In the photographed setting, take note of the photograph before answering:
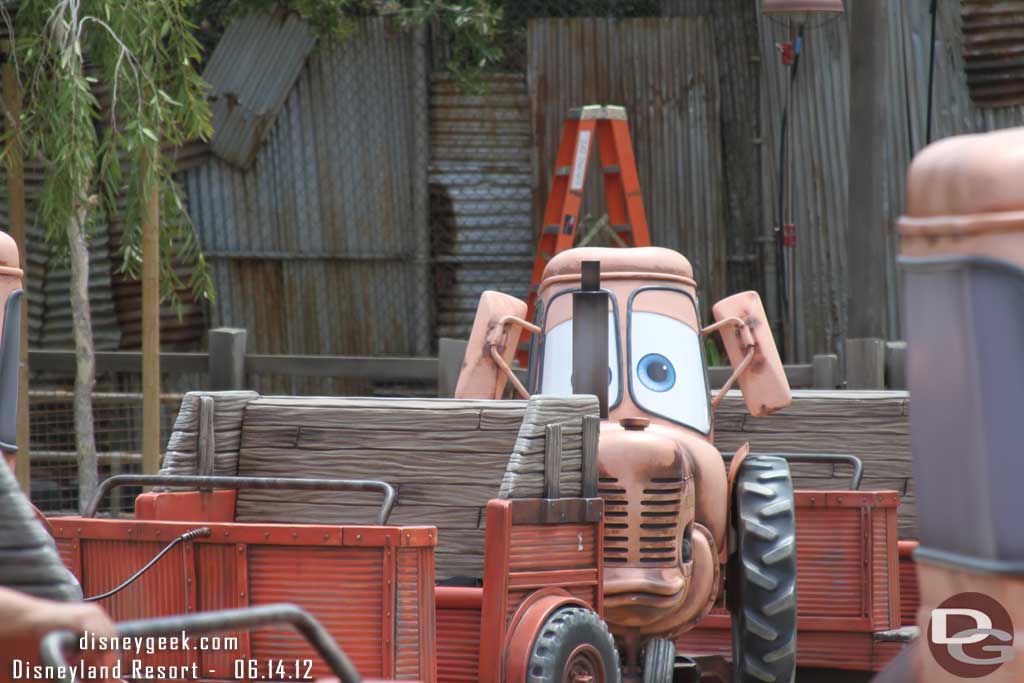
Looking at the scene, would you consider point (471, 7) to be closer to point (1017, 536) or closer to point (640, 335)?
point (640, 335)

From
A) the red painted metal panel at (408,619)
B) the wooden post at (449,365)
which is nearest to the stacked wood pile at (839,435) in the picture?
the wooden post at (449,365)

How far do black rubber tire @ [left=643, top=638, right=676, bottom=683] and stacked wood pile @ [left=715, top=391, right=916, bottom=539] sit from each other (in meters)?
1.51

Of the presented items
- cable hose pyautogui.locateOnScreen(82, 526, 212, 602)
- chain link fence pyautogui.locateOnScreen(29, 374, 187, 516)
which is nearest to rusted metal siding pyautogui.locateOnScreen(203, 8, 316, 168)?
chain link fence pyautogui.locateOnScreen(29, 374, 187, 516)

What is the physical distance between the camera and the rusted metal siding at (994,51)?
10.2 m

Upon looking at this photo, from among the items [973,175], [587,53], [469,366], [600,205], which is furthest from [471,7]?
[973,175]

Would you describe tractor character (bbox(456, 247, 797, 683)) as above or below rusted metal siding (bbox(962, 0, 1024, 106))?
below

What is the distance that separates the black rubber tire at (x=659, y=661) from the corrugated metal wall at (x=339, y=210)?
23.4 feet

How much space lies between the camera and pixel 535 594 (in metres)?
4.25

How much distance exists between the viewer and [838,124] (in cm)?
1080

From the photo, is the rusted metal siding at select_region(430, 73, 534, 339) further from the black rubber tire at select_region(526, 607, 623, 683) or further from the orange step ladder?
the black rubber tire at select_region(526, 607, 623, 683)

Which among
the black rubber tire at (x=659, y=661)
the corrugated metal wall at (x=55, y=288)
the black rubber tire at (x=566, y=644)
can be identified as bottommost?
the black rubber tire at (x=659, y=661)

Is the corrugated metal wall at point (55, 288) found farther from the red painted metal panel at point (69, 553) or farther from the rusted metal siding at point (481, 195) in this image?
the red painted metal panel at point (69, 553)

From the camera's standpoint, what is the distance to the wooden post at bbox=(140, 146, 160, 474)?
26.4ft

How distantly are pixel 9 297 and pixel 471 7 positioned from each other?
6.99m
